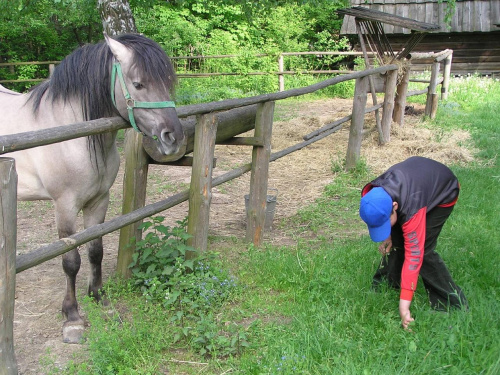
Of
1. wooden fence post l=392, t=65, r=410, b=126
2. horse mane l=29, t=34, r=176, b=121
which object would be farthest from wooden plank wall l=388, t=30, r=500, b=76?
horse mane l=29, t=34, r=176, b=121

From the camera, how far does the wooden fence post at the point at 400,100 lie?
29.1 feet

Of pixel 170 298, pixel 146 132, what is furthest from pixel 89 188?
pixel 170 298

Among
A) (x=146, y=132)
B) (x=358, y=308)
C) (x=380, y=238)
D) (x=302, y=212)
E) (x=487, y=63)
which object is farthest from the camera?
(x=487, y=63)

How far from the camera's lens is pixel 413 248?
2.68 m

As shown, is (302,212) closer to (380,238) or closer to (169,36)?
(380,238)

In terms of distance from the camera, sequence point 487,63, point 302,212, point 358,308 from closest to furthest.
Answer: point 358,308 < point 302,212 < point 487,63

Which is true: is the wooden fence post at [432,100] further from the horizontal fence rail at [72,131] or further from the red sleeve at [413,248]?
the red sleeve at [413,248]

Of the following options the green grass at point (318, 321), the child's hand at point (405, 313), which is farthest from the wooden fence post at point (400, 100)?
the child's hand at point (405, 313)

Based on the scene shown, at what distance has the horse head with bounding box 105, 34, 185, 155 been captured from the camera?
281 centimetres

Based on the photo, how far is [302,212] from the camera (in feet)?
17.5

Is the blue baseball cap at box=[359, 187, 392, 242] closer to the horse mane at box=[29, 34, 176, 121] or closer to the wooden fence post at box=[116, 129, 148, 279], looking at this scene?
the horse mane at box=[29, 34, 176, 121]

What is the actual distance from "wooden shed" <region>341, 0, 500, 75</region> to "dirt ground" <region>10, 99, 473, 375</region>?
7.23 m

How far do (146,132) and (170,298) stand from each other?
106 cm

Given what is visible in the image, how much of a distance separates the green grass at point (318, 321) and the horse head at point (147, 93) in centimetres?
109
